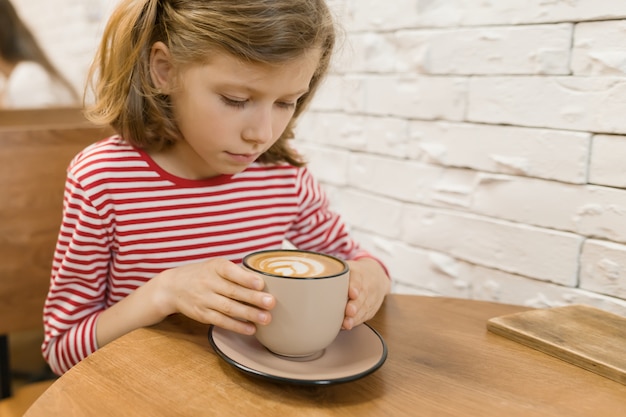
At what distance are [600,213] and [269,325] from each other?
59 centimetres

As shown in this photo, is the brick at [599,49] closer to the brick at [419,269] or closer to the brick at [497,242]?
the brick at [497,242]

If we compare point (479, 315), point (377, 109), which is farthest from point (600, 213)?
point (377, 109)

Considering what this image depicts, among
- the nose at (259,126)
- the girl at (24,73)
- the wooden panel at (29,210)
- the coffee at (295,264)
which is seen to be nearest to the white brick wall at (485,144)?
the nose at (259,126)

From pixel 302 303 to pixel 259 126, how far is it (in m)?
0.28

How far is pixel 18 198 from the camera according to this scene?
3.84ft

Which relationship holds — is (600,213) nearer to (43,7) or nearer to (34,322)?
(34,322)

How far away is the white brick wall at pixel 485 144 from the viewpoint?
0.95 m

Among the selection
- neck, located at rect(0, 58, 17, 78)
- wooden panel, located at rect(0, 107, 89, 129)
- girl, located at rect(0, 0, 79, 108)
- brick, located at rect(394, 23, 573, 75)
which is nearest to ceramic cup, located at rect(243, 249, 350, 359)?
brick, located at rect(394, 23, 573, 75)

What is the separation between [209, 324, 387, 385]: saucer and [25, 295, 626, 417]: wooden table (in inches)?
0.7

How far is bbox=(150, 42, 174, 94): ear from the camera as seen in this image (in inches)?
34.3

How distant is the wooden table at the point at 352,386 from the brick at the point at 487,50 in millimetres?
481

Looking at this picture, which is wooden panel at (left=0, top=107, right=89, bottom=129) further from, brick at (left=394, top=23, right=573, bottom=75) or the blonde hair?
brick at (left=394, top=23, right=573, bottom=75)

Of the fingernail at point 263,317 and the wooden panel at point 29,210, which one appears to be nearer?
the fingernail at point 263,317

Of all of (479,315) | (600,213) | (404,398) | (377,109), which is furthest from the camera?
(377,109)
